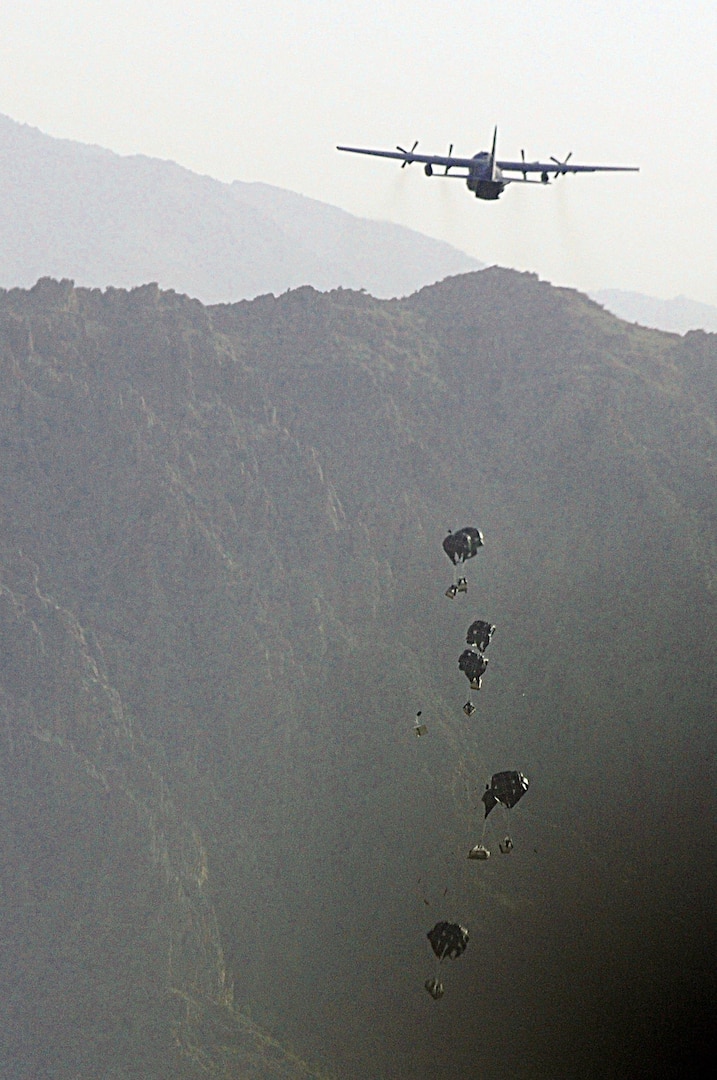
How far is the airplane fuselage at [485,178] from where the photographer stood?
5534cm

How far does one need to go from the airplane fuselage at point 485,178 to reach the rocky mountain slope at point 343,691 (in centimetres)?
6166

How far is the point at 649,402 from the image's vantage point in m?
134

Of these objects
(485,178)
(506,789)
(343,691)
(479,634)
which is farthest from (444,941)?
(485,178)

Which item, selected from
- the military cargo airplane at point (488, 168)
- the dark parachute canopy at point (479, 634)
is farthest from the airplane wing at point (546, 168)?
the dark parachute canopy at point (479, 634)

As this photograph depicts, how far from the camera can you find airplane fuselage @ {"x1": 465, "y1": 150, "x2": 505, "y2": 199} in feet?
182

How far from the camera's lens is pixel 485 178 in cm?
5562

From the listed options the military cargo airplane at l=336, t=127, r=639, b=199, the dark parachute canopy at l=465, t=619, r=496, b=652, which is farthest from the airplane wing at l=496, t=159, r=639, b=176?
the dark parachute canopy at l=465, t=619, r=496, b=652

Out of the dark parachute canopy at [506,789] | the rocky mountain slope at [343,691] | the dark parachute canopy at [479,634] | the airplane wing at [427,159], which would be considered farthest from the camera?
the rocky mountain slope at [343,691]

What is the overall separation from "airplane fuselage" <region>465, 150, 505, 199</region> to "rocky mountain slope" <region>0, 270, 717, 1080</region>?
202 feet

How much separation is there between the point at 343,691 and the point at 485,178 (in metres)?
65.4

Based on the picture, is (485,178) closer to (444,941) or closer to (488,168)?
A: (488,168)

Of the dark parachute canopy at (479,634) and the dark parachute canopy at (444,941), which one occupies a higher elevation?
the dark parachute canopy at (479,634)

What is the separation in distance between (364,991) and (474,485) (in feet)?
183

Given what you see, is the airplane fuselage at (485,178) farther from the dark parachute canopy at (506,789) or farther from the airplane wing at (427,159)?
the dark parachute canopy at (506,789)
